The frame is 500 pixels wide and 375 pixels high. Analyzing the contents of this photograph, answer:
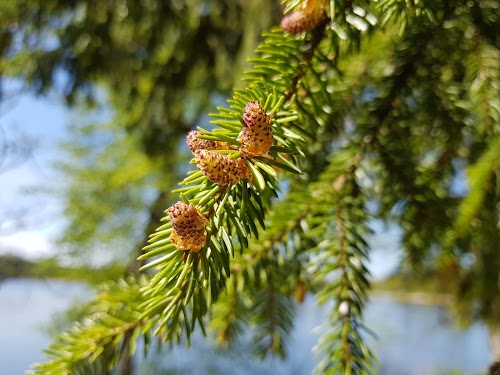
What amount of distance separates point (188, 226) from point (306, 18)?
218 millimetres

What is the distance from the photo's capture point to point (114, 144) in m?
4.00

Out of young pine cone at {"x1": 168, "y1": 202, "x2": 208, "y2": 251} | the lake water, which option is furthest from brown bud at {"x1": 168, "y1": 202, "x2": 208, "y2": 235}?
the lake water

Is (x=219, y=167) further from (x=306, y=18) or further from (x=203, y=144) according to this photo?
(x=306, y=18)

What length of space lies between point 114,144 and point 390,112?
3.81 m

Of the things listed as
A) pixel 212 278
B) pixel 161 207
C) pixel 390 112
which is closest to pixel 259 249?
pixel 212 278

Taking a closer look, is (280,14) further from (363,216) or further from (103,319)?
(103,319)

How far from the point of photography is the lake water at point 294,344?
353cm

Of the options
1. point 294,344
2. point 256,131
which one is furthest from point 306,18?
point 294,344

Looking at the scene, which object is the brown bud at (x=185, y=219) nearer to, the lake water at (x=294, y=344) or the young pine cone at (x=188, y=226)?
the young pine cone at (x=188, y=226)

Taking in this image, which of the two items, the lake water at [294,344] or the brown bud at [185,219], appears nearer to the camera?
the brown bud at [185,219]

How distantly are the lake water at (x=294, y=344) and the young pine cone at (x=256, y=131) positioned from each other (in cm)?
22

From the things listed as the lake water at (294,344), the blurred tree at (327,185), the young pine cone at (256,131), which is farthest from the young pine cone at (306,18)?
the lake water at (294,344)

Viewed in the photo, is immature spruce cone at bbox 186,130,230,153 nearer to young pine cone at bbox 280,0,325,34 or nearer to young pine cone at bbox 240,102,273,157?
young pine cone at bbox 240,102,273,157

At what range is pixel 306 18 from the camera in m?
0.34
